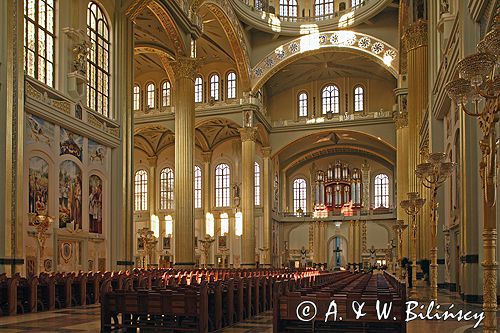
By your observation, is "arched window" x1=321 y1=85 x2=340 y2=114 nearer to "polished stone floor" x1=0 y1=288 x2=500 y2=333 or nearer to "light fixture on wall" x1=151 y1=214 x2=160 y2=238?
"light fixture on wall" x1=151 y1=214 x2=160 y2=238

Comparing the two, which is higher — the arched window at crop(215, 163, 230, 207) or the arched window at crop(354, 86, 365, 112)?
the arched window at crop(354, 86, 365, 112)

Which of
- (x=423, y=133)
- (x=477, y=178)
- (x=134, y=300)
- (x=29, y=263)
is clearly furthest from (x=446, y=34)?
(x=29, y=263)

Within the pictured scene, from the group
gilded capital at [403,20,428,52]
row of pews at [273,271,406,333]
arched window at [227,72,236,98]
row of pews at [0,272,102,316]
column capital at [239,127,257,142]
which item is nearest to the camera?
row of pews at [273,271,406,333]

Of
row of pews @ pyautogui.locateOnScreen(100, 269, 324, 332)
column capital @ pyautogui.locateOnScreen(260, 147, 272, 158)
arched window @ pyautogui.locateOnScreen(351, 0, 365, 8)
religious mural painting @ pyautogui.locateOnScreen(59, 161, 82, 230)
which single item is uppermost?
arched window @ pyautogui.locateOnScreen(351, 0, 365, 8)

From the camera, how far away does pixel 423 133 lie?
81.1 feet

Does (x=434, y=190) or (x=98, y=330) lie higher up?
(x=434, y=190)

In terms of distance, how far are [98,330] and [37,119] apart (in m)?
9.71

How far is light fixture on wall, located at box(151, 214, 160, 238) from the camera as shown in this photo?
151ft

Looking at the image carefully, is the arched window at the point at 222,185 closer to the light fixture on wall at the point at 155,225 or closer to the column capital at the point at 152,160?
the light fixture on wall at the point at 155,225

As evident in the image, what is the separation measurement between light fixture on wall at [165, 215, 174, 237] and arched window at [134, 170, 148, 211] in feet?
7.28

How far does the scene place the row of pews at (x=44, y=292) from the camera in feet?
41.0

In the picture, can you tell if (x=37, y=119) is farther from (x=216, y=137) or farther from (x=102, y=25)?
(x=216, y=137)

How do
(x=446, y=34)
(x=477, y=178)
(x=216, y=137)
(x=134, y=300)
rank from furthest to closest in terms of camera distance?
(x=216, y=137)
(x=446, y=34)
(x=477, y=178)
(x=134, y=300)

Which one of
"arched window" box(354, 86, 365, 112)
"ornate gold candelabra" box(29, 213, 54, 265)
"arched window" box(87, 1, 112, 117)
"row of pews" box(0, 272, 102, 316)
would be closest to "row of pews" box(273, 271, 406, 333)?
"row of pews" box(0, 272, 102, 316)
